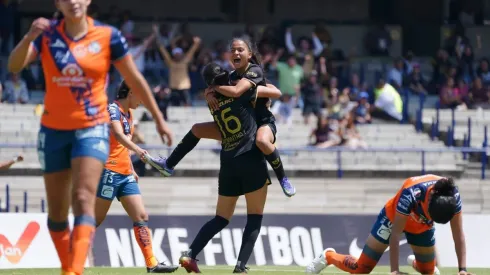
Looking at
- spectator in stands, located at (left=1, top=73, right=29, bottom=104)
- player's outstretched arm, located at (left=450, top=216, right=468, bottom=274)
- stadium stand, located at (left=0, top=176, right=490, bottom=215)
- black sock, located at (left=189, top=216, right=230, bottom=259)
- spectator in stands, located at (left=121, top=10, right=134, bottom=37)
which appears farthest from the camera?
spectator in stands, located at (left=121, top=10, right=134, bottom=37)

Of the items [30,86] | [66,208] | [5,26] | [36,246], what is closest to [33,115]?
[30,86]

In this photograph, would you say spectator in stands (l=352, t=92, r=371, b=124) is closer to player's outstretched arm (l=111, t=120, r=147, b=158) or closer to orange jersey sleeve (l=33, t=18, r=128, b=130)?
player's outstretched arm (l=111, t=120, r=147, b=158)

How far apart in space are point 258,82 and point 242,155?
0.70 metres

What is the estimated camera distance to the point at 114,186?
11922 mm

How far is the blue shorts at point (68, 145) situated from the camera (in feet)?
26.2

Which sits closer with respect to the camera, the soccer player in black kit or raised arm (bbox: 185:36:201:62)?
the soccer player in black kit

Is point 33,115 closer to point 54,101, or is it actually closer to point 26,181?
point 26,181

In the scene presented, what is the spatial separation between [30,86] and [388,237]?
1611 cm

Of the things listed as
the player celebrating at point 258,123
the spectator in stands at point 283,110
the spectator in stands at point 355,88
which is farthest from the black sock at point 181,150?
the spectator in stands at point 355,88

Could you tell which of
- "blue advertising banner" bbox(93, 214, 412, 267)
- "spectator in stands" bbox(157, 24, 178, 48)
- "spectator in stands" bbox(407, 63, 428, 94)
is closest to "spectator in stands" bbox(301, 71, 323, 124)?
"spectator in stands" bbox(407, 63, 428, 94)

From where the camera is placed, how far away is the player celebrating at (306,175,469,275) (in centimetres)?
1061

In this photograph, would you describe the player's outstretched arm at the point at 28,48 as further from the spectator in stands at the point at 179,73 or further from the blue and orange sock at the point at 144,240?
the spectator in stands at the point at 179,73

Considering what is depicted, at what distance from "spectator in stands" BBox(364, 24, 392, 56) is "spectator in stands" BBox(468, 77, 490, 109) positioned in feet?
13.2

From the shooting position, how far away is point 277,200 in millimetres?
21547
